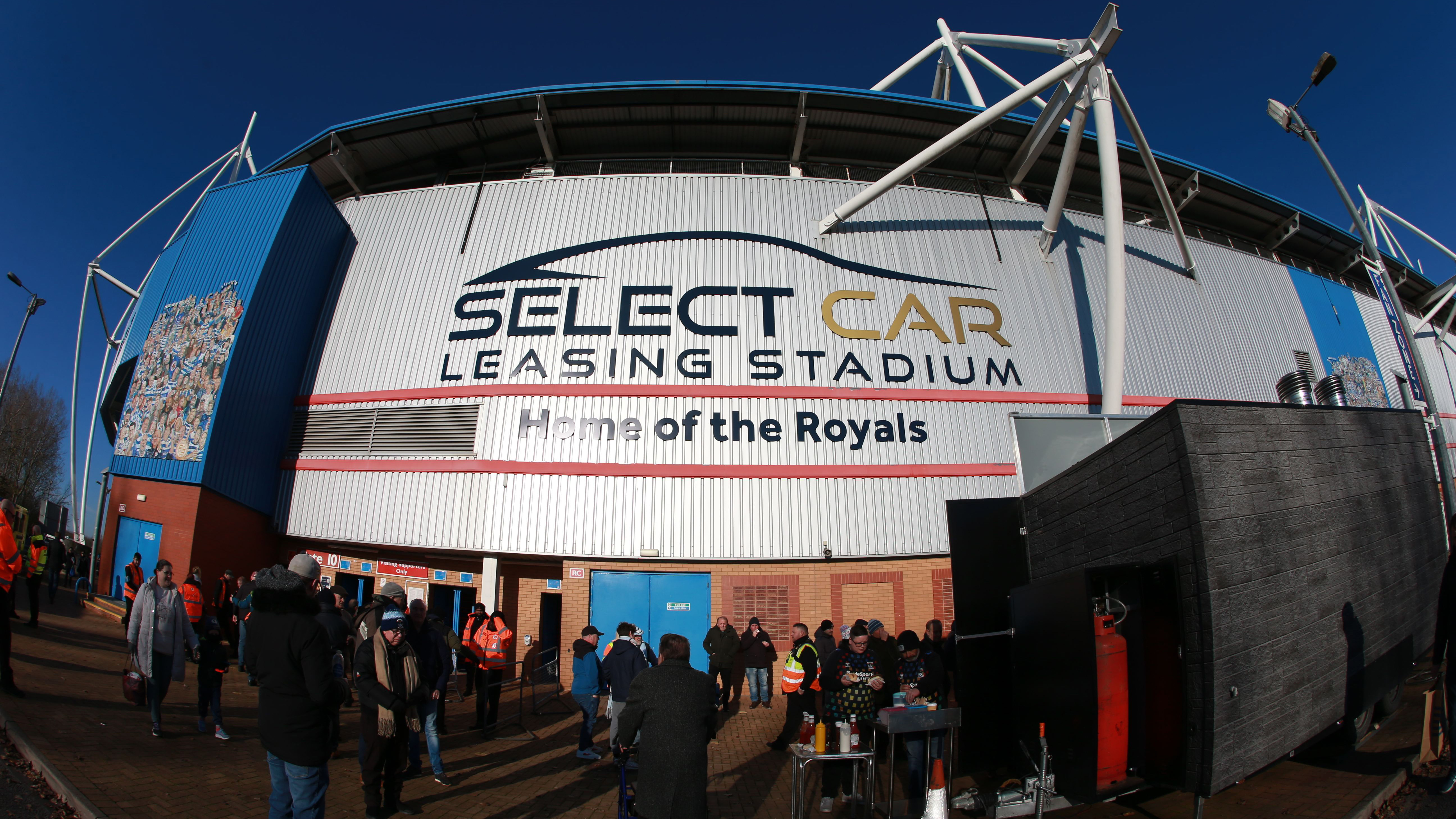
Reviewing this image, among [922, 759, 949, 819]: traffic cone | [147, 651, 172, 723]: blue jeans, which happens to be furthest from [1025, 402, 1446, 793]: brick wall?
[147, 651, 172, 723]: blue jeans

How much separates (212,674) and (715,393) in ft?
29.8

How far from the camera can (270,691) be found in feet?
11.0

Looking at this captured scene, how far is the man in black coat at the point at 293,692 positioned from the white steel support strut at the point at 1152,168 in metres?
18.0

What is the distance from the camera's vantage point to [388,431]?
13.7 meters

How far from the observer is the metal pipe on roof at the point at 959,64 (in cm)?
1952

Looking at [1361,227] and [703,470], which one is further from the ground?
[1361,227]

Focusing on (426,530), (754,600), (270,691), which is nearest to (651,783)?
(270,691)

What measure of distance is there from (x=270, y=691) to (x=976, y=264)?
53.9ft

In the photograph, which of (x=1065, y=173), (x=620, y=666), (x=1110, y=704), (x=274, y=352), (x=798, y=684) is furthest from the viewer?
(x=1065, y=173)

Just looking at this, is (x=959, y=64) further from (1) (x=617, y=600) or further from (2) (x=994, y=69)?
(1) (x=617, y=600)

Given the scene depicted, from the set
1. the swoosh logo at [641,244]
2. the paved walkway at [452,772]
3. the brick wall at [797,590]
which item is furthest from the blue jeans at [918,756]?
the swoosh logo at [641,244]

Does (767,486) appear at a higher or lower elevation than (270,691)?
higher

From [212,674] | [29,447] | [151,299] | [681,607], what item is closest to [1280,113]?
[681,607]

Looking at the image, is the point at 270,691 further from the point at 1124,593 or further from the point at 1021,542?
the point at 1021,542
